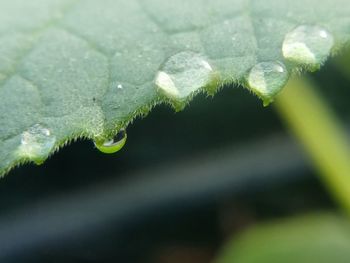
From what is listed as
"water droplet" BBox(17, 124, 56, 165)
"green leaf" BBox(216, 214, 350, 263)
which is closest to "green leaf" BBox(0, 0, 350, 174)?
"water droplet" BBox(17, 124, 56, 165)

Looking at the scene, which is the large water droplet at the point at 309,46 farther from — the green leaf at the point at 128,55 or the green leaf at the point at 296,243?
the green leaf at the point at 296,243

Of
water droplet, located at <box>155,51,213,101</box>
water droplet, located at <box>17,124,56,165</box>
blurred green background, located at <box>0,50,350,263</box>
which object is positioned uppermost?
blurred green background, located at <box>0,50,350,263</box>

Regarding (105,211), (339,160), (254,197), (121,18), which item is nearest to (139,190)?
(105,211)

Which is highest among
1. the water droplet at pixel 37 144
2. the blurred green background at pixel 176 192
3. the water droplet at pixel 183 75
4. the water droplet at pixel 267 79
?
the blurred green background at pixel 176 192

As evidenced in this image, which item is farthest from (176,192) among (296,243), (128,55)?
(128,55)

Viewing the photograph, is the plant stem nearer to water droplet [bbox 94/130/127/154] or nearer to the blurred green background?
the blurred green background

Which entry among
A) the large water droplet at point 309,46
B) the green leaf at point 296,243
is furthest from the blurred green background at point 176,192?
the large water droplet at point 309,46

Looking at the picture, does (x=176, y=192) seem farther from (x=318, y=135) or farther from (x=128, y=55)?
(x=128, y=55)
